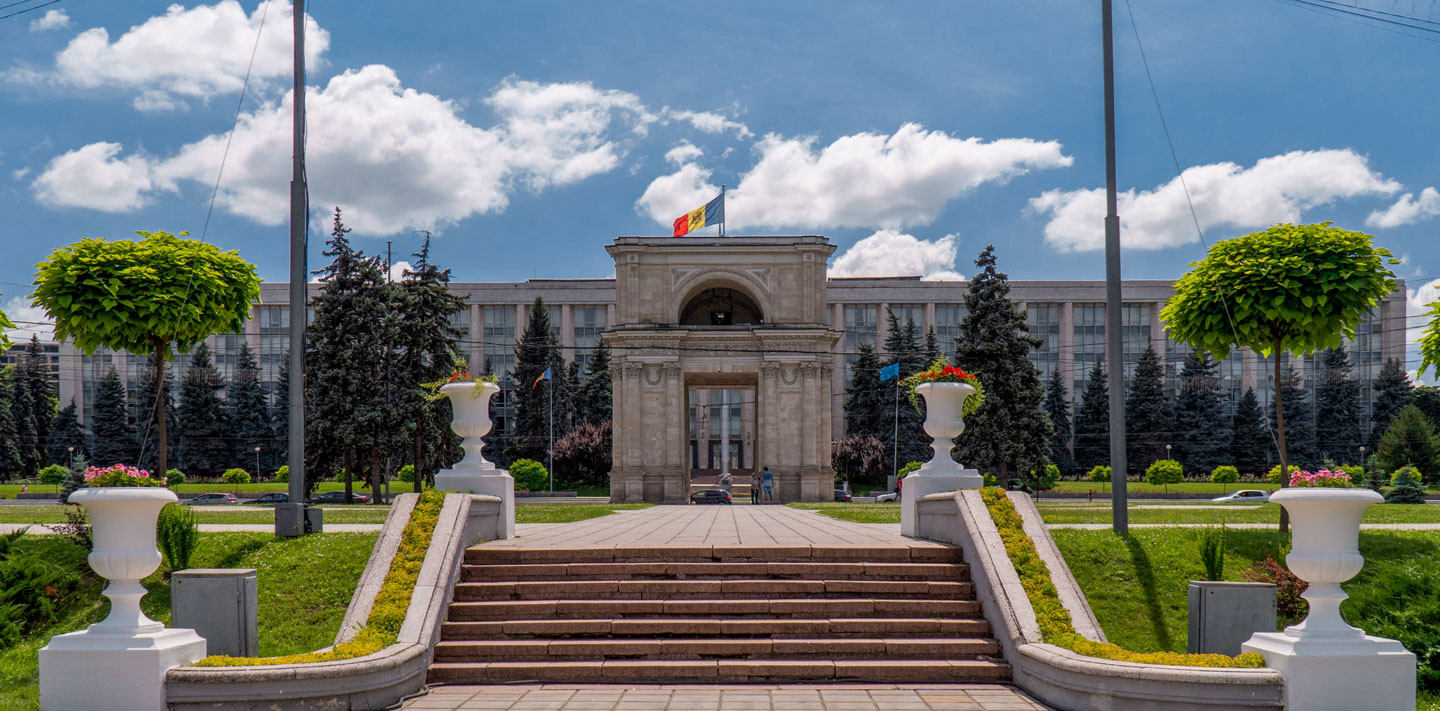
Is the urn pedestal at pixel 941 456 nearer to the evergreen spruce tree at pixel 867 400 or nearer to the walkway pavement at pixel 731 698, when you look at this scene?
the walkway pavement at pixel 731 698

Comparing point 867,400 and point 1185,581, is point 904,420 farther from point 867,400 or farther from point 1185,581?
point 1185,581

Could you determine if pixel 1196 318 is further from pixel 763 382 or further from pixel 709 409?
pixel 709 409

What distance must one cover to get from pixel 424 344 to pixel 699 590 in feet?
110

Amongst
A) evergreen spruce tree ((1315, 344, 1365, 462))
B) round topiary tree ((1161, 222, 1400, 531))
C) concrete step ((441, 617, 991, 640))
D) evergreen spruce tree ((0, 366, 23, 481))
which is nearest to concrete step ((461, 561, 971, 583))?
concrete step ((441, 617, 991, 640))

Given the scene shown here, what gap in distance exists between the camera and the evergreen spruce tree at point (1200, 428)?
73812 millimetres

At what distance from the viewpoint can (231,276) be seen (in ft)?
56.7

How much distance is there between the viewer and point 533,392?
2950 inches

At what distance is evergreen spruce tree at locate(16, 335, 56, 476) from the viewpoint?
237 feet

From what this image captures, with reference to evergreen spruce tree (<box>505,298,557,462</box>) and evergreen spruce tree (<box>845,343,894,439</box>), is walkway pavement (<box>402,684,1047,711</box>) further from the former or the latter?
evergreen spruce tree (<box>505,298,557,462</box>)

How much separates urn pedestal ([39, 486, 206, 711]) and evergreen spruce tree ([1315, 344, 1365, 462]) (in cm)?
8656

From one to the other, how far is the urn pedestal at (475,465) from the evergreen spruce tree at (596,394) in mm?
59268

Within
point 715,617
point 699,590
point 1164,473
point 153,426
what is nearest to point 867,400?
point 1164,473

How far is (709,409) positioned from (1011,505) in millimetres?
83844

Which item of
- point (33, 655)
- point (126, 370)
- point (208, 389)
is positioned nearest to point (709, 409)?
point (208, 389)
